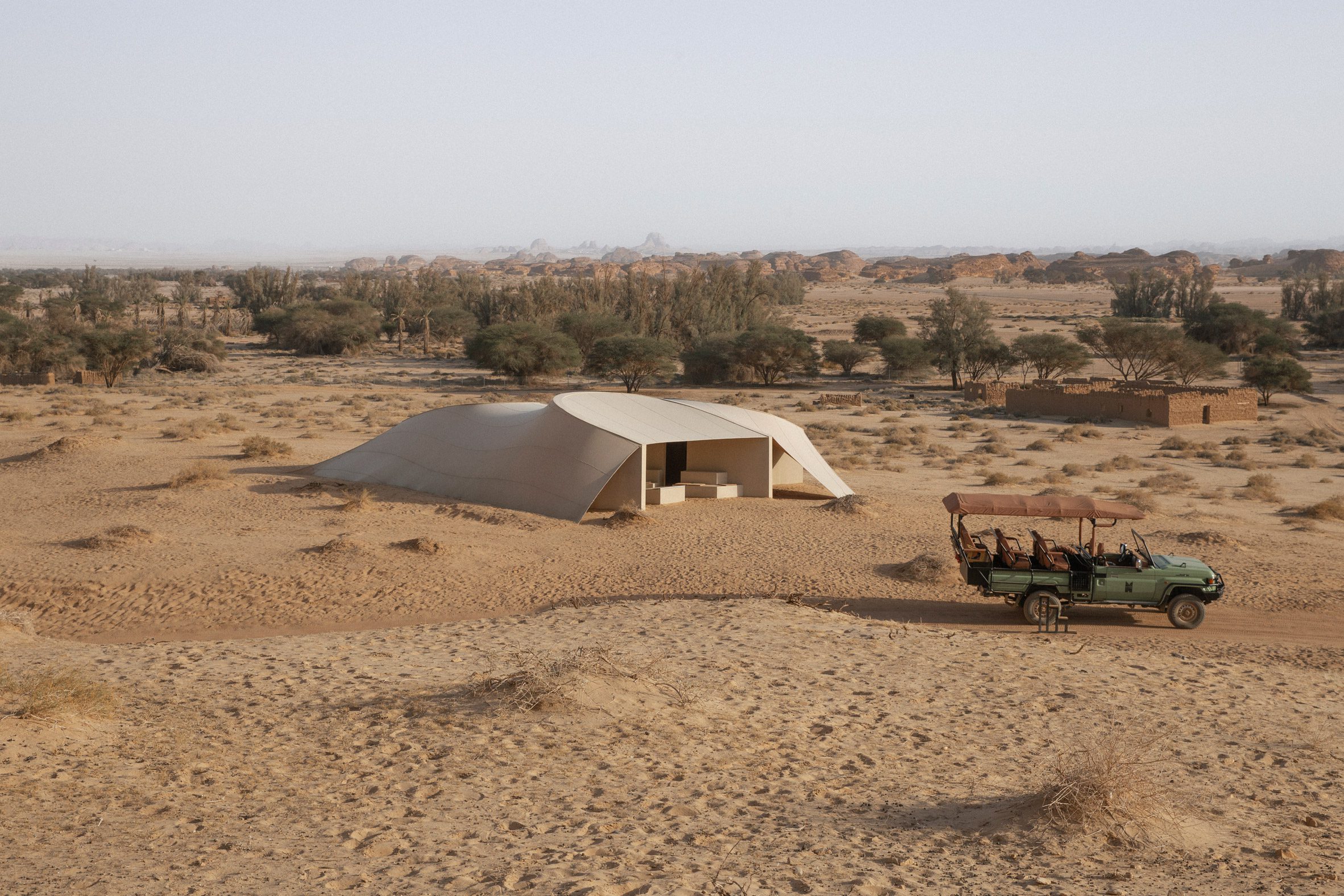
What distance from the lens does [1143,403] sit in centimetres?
3850

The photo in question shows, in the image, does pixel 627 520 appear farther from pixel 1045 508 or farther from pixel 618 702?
pixel 618 702

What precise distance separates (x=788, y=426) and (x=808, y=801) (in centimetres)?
1622

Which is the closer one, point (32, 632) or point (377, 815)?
point (377, 815)

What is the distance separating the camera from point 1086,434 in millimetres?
35844

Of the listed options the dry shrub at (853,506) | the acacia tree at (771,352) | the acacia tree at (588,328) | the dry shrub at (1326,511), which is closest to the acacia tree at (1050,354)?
the acacia tree at (771,352)

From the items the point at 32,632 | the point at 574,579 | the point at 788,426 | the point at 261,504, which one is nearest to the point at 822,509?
the point at 788,426

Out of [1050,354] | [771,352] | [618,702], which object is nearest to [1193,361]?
[1050,354]

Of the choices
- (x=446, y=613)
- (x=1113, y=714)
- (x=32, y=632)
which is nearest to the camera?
(x=1113, y=714)

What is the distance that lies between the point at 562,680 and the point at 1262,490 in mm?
21189

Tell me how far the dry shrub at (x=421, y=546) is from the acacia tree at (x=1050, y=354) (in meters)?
39.9

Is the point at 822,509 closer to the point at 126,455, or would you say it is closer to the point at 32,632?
the point at 32,632

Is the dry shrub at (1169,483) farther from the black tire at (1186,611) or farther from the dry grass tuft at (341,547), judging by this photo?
the dry grass tuft at (341,547)

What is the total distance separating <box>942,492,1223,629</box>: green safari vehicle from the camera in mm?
14398

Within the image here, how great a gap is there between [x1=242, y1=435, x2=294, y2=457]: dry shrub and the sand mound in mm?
9896
